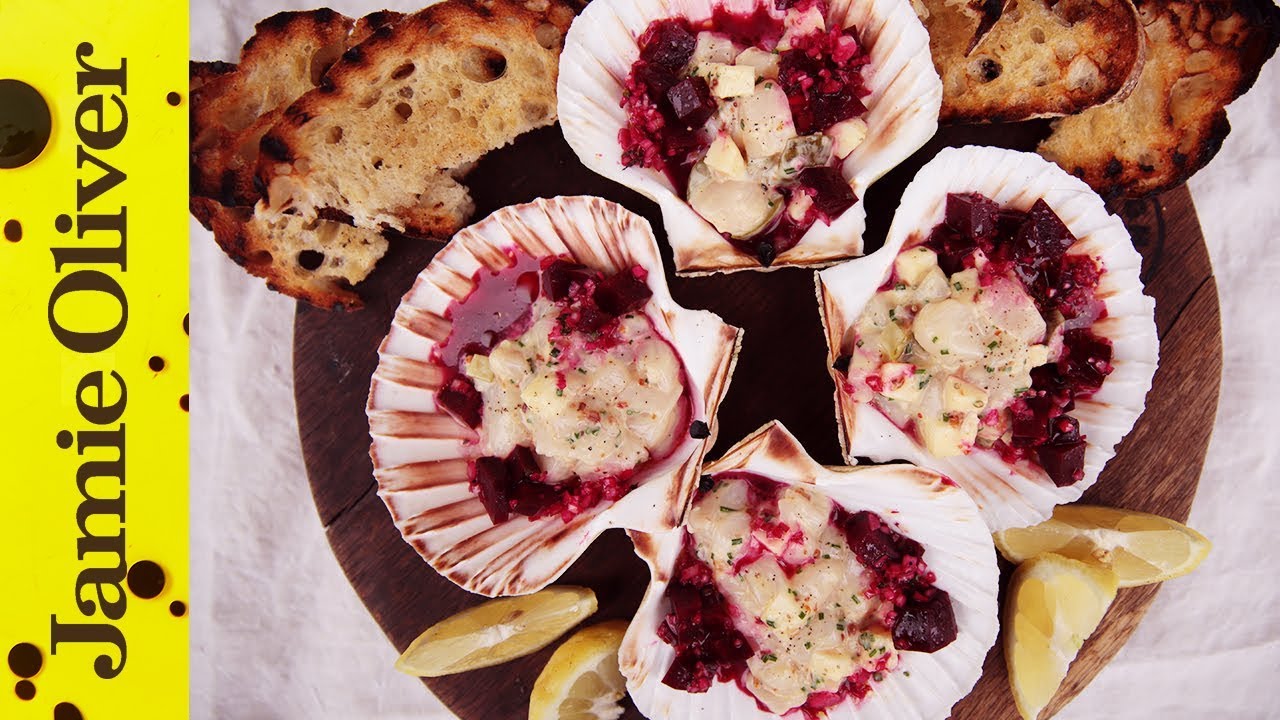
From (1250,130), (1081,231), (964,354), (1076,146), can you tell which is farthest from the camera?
(1250,130)

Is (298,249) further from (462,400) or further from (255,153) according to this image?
(462,400)

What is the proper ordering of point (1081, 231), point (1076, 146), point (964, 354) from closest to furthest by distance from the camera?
point (964, 354)
point (1081, 231)
point (1076, 146)

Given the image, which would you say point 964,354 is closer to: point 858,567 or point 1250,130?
point 858,567

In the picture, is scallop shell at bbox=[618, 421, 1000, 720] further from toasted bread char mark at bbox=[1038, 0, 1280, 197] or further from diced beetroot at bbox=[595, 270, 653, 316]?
toasted bread char mark at bbox=[1038, 0, 1280, 197]

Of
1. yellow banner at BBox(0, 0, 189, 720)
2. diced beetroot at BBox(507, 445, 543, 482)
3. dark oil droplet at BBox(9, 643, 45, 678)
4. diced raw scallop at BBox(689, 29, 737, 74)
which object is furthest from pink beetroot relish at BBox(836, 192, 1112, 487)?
dark oil droplet at BBox(9, 643, 45, 678)

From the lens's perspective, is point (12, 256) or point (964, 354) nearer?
point (964, 354)

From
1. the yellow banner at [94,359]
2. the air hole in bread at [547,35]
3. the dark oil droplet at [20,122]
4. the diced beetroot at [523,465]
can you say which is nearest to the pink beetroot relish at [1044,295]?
the diced beetroot at [523,465]

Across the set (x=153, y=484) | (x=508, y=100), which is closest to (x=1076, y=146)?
(x=508, y=100)
